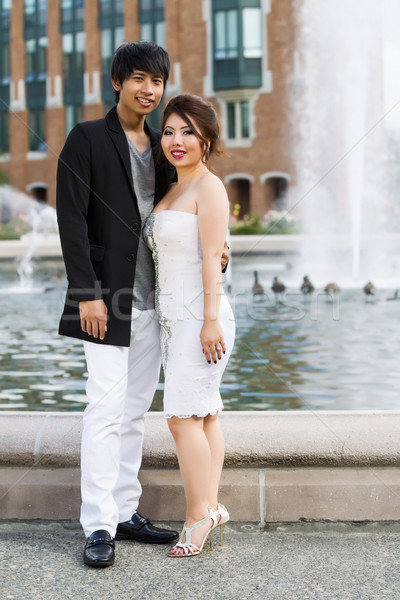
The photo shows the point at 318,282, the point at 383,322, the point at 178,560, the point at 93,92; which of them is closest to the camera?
the point at 178,560

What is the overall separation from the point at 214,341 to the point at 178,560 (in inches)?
30.8

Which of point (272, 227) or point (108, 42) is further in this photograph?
point (108, 42)

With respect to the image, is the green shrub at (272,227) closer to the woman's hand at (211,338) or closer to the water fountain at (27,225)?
the water fountain at (27,225)

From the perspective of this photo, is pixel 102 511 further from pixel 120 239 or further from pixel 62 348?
pixel 62 348

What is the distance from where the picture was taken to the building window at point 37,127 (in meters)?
40.9

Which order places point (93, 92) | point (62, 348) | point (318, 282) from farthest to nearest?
point (93, 92), point (318, 282), point (62, 348)

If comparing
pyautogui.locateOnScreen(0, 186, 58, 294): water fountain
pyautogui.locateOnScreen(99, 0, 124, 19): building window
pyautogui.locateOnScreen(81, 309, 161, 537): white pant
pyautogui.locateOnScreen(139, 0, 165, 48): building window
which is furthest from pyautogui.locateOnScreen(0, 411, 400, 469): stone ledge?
pyautogui.locateOnScreen(99, 0, 124, 19): building window

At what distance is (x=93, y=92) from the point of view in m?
40.2

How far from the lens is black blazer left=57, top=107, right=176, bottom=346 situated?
3.04 metres

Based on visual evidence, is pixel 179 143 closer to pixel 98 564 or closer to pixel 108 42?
pixel 98 564

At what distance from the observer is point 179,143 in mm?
3041

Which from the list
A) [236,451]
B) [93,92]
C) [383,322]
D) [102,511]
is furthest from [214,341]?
[93,92]

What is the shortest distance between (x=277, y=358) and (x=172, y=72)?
33367 mm

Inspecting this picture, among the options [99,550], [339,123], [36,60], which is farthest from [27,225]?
[99,550]
